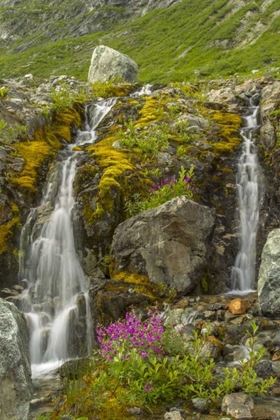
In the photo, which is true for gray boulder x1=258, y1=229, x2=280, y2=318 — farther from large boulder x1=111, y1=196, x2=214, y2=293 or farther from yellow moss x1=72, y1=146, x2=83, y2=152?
yellow moss x1=72, y1=146, x2=83, y2=152

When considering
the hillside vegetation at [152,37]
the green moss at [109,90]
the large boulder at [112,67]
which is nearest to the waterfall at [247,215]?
the green moss at [109,90]

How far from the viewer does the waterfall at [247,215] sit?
493 inches

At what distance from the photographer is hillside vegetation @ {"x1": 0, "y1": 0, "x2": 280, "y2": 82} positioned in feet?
195

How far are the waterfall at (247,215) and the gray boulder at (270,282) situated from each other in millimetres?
2701

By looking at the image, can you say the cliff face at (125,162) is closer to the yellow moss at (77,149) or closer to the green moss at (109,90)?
the yellow moss at (77,149)

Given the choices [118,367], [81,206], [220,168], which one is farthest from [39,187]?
[118,367]

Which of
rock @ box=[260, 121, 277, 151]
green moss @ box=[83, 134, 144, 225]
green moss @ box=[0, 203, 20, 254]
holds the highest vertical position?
rock @ box=[260, 121, 277, 151]

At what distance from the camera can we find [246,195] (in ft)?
49.0

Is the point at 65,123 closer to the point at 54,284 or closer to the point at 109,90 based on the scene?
the point at 109,90

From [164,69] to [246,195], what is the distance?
185 ft

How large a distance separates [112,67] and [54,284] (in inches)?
1045

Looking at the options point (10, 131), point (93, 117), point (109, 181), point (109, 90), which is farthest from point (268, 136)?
point (109, 90)

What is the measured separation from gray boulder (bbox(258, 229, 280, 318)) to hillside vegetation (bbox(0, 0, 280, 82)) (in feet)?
110

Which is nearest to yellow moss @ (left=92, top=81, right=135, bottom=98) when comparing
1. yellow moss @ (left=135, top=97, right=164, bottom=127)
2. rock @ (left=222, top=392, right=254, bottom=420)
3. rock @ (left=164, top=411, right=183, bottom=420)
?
yellow moss @ (left=135, top=97, right=164, bottom=127)
